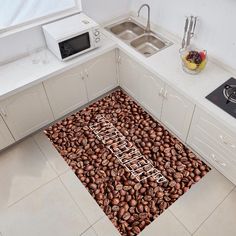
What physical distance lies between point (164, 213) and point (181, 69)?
51.6 inches

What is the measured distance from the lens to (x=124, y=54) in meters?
2.57

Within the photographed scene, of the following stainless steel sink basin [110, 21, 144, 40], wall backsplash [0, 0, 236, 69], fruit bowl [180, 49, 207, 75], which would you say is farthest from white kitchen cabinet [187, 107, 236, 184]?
stainless steel sink basin [110, 21, 144, 40]

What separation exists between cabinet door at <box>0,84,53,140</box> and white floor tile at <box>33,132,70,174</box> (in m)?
0.12

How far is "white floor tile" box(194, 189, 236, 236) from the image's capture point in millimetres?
1942

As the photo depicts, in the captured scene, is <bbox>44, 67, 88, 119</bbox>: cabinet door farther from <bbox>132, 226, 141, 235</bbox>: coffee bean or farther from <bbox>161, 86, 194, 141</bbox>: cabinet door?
<bbox>132, 226, 141, 235</bbox>: coffee bean

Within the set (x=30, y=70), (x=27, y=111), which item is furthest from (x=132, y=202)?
(x=30, y=70)

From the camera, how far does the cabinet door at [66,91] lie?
2376 millimetres

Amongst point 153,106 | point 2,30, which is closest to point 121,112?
point 153,106

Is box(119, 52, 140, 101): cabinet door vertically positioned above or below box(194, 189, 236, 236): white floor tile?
above

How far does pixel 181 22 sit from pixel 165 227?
1.93 m

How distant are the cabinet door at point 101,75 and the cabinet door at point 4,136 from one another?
952 millimetres

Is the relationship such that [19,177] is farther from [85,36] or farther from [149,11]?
[149,11]

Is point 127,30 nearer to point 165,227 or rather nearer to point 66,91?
point 66,91

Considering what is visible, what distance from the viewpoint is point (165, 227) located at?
6.50ft
